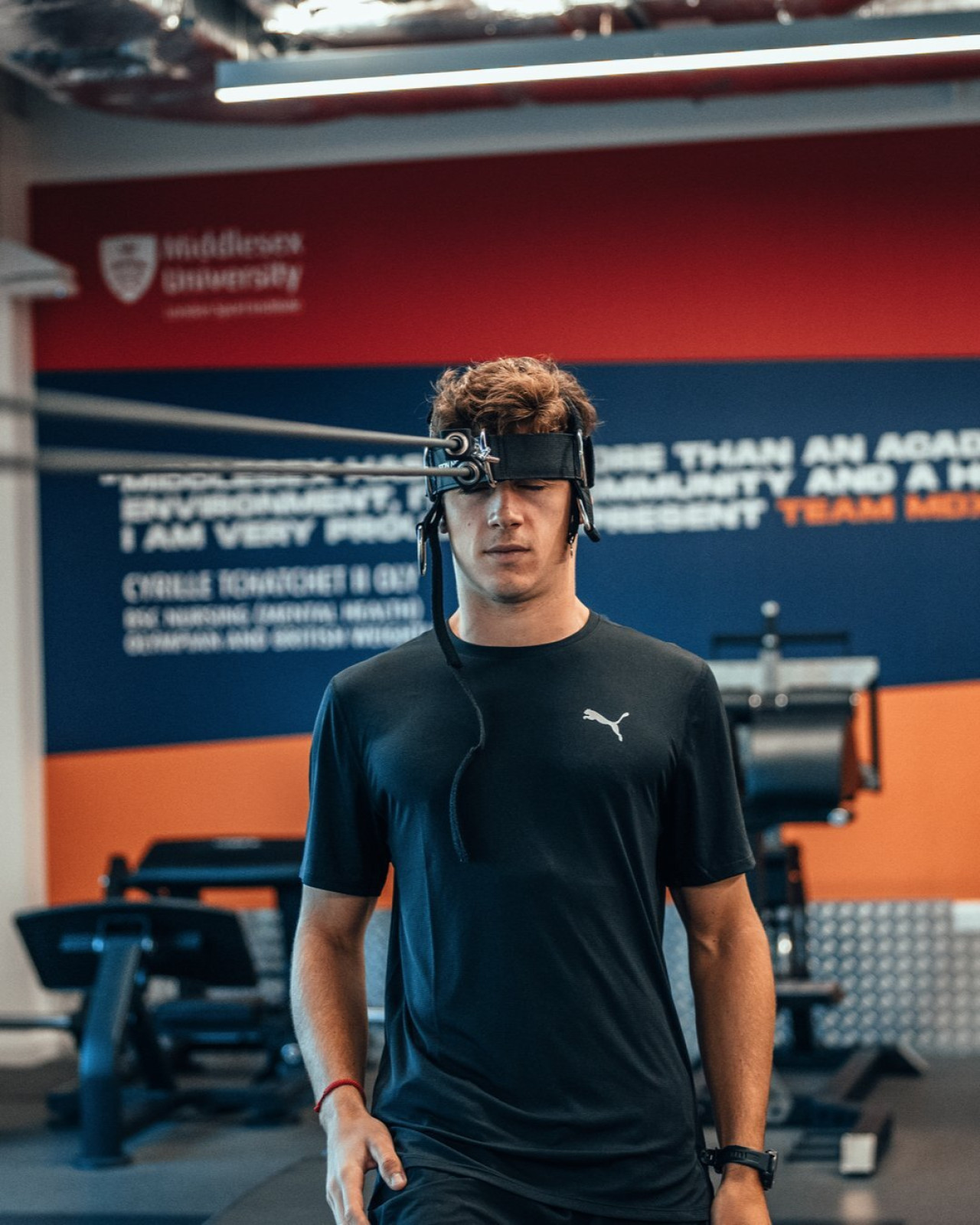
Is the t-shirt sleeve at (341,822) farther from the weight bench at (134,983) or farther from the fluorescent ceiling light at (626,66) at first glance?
the weight bench at (134,983)

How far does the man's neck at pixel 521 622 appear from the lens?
1849 mm

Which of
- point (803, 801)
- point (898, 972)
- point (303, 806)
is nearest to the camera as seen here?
point (803, 801)

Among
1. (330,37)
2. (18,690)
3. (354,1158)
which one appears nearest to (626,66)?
(330,37)

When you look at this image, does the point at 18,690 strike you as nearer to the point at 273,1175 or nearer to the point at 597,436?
the point at 597,436

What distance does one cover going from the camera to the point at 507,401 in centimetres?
183

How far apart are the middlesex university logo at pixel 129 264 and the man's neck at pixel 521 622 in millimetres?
4510

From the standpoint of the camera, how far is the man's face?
5.95ft

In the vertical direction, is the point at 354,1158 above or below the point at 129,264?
below

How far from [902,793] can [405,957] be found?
408cm

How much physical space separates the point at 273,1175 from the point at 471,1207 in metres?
2.37

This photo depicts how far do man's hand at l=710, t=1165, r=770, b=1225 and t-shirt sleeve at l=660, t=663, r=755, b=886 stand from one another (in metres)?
0.31

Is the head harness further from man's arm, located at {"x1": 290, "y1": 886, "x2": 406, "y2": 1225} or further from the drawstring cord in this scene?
man's arm, located at {"x1": 290, "y1": 886, "x2": 406, "y2": 1225}

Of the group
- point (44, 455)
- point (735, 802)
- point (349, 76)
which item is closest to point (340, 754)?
point (735, 802)

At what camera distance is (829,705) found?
4.43m
